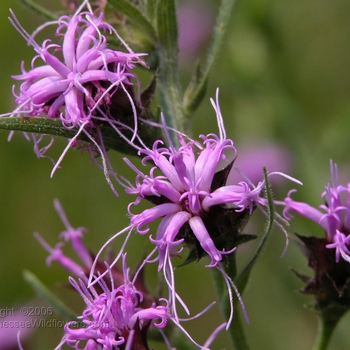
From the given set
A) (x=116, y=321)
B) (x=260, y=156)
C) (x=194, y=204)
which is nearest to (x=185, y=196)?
(x=194, y=204)

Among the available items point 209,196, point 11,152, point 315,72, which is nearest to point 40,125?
point 209,196

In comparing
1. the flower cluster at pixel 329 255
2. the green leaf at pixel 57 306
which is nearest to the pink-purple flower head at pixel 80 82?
the flower cluster at pixel 329 255

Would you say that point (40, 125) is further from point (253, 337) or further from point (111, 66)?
point (253, 337)

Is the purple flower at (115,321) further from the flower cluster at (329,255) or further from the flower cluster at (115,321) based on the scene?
the flower cluster at (329,255)

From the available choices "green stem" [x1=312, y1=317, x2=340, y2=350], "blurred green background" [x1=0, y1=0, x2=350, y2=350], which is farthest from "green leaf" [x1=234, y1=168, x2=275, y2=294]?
"blurred green background" [x1=0, y1=0, x2=350, y2=350]

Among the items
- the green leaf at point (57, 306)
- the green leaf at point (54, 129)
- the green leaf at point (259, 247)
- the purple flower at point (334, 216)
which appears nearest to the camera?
the green leaf at point (259, 247)
